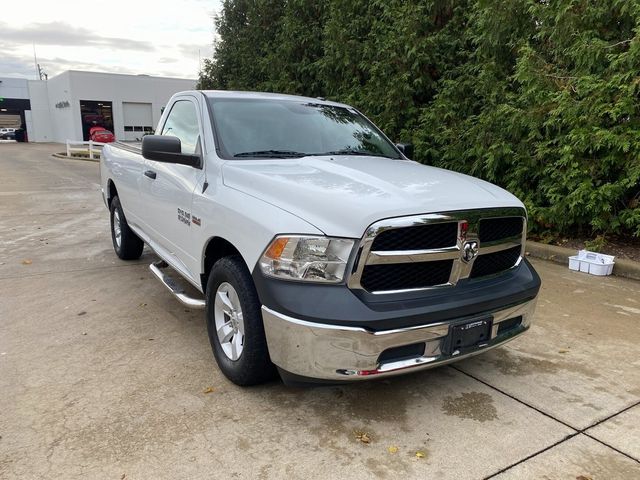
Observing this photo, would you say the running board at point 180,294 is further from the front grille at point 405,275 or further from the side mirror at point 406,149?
the side mirror at point 406,149

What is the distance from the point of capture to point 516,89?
7414mm

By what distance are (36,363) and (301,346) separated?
6.99 ft

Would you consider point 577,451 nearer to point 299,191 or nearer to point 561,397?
point 561,397

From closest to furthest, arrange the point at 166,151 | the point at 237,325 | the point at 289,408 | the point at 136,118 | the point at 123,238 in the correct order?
1. the point at 289,408
2. the point at 237,325
3. the point at 166,151
4. the point at 123,238
5. the point at 136,118

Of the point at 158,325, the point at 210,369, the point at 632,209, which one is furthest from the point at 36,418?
the point at 632,209

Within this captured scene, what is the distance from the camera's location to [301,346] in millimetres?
2551

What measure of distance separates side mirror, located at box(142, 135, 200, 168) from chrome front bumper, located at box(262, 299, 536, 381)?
1.46 meters

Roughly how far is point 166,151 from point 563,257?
198 inches

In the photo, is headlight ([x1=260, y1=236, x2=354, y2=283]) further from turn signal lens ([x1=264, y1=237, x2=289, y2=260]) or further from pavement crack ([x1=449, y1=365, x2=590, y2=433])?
pavement crack ([x1=449, y1=365, x2=590, y2=433])

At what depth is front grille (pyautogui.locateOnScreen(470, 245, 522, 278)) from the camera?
2976 millimetres

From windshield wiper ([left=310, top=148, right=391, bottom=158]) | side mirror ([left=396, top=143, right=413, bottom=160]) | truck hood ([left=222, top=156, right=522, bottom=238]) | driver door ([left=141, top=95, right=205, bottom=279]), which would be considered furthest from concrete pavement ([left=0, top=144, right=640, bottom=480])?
side mirror ([left=396, top=143, right=413, bottom=160])

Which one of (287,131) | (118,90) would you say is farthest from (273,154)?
(118,90)

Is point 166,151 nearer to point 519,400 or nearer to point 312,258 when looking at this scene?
point 312,258

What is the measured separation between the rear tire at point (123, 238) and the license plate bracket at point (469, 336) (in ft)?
14.4
